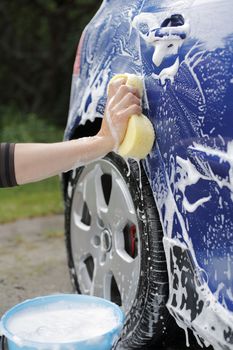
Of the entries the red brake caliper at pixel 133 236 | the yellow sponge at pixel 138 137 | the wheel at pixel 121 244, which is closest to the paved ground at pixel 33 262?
the wheel at pixel 121 244

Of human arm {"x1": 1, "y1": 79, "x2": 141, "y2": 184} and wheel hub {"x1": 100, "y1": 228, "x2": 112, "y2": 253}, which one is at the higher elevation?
human arm {"x1": 1, "y1": 79, "x2": 141, "y2": 184}

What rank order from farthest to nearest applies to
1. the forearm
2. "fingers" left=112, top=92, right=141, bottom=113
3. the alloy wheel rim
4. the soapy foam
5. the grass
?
the grass → the alloy wheel rim → "fingers" left=112, top=92, right=141, bottom=113 → the forearm → the soapy foam

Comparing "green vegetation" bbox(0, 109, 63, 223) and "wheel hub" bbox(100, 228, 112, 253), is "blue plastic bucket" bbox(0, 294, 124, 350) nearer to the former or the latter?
"wheel hub" bbox(100, 228, 112, 253)

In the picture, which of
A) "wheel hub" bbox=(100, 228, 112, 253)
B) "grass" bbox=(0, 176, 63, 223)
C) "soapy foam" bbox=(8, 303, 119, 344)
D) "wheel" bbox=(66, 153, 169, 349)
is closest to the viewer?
"soapy foam" bbox=(8, 303, 119, 344)

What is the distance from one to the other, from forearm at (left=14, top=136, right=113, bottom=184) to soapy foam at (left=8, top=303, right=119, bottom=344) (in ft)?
1.51

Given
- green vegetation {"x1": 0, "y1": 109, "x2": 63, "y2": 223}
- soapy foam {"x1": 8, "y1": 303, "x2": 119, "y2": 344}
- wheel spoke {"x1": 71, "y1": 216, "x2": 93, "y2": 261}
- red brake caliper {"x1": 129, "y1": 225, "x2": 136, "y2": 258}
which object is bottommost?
green vegetation {"x1": 0, "y1": 109, "x2": 63, "y2": 223}

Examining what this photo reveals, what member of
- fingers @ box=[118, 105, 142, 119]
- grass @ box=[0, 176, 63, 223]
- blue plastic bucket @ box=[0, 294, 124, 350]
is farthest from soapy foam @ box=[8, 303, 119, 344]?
grass @ box=[0, 176, 63, 223]

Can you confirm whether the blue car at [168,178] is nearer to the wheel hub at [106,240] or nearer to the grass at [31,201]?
the wheel hub at [106,240]

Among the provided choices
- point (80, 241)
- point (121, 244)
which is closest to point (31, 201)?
point (80, 241)

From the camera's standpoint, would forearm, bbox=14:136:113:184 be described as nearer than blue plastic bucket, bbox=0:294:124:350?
No

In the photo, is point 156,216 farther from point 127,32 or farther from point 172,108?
point 127,32

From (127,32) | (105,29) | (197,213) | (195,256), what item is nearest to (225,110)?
(197,213)

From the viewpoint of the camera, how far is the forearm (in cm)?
213

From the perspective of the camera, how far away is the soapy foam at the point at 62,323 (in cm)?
197
